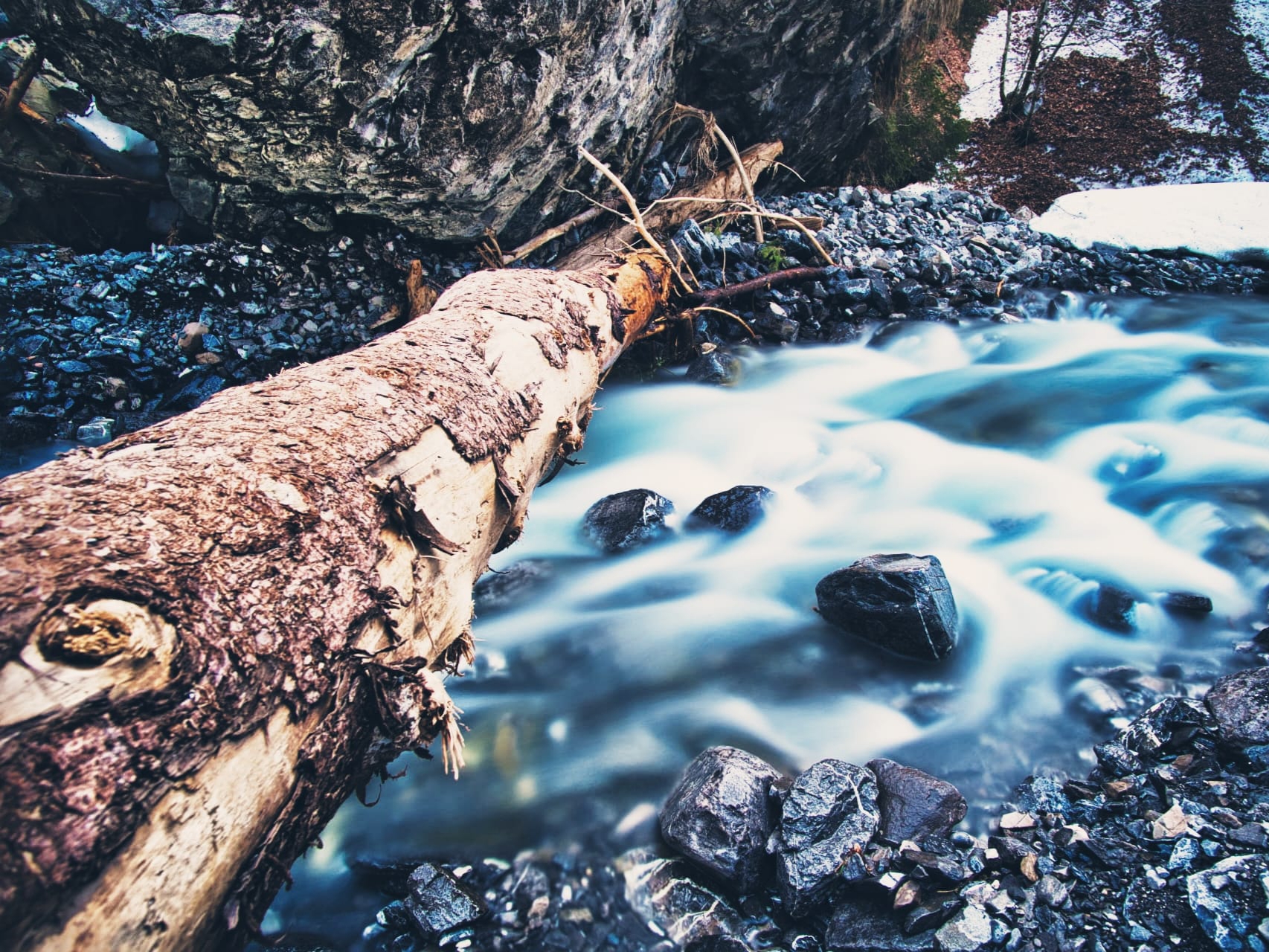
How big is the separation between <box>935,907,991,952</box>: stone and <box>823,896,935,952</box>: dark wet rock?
0.03m

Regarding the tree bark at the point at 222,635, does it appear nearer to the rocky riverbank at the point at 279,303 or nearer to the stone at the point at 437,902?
the stone at the point at 437,902

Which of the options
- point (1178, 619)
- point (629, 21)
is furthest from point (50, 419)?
point (1178, 619)

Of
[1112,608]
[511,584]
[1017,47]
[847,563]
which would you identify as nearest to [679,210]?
[847,563]

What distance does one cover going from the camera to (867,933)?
181 cm

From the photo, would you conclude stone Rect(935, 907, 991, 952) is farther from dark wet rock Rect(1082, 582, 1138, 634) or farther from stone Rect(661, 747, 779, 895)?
dark wet rock Rect(1082, 582, 1138, 634)

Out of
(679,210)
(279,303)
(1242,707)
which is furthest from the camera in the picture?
(679,210)

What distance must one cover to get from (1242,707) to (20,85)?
740 centimetres

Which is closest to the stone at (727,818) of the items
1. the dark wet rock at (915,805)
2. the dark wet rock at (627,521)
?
the dark wet rock at (915,805)

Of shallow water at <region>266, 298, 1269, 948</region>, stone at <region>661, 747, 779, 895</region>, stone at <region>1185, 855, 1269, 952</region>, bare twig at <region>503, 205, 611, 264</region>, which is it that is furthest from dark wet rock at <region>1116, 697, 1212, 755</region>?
bare twig at <region>503, 205, 611, 264</region>

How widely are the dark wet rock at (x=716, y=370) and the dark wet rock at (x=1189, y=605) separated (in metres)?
3.12

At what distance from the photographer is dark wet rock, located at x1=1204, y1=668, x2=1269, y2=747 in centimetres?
218

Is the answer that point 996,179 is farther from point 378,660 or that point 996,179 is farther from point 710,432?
point 378,660

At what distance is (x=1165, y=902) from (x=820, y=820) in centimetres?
87

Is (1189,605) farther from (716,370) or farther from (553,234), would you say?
(553,234)
